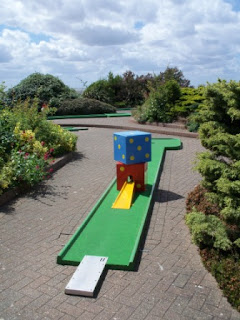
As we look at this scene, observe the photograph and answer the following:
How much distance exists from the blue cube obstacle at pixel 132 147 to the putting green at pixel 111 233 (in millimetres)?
754

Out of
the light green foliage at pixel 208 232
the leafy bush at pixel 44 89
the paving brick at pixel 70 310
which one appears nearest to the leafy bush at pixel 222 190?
the light green foliage at pixel 208 232

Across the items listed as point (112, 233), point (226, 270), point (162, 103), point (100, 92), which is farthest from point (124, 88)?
point (226, 270)

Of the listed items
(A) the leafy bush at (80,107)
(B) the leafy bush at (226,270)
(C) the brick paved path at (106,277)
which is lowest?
(C) the brick paved path at (106,277)

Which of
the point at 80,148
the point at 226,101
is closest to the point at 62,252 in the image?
the point at 226,101

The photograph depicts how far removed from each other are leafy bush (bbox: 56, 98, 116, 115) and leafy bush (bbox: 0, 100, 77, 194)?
393 inches

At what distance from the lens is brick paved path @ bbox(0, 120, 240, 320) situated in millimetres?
3656

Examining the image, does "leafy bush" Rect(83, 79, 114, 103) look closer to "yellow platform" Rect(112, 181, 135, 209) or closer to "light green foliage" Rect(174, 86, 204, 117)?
"light green foliage" Rect(174, 86, 204, 117)

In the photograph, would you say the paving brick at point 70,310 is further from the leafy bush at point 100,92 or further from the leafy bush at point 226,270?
the leafy bush at point 100,92

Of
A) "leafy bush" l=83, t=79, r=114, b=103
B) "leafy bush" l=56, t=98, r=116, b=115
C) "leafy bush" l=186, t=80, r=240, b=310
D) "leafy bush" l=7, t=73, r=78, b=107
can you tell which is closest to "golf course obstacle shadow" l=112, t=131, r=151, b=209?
"leafy bush" l=186, t=80, r=240, b=310

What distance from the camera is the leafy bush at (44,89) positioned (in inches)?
855

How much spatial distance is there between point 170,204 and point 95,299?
10.1ft

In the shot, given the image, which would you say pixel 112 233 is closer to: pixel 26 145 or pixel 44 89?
pixel 26 145

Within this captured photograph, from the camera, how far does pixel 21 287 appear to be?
4.10 m

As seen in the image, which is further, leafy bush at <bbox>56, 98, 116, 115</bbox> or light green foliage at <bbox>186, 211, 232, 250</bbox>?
leafy bush at <bbox>56, 98, 116, 115</bbox>
